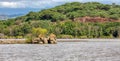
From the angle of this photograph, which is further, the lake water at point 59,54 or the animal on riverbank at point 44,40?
the animal on riverbank at point 44,40

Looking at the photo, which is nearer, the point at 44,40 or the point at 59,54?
the point at 59,54

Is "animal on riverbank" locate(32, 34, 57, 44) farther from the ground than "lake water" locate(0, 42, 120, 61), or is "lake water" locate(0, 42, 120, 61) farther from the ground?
"lake water" locate(0, 42, 120, 61)

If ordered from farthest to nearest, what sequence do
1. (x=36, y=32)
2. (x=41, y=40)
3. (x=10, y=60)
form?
(x=36, y=32), (x=41, y=40), (x=10, y=60)

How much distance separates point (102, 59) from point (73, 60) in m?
5.10

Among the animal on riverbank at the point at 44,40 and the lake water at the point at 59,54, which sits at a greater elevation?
the lake water at the point at 59,54

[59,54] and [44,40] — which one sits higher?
[59,54]

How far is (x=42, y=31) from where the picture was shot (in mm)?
168375

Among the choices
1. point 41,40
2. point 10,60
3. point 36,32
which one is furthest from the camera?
point 36,32

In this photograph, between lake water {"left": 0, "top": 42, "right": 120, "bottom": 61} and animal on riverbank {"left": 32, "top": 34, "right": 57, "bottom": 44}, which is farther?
animal on riverbank {"left": 32, "top": 34, "right": 57, "bottom": 44}

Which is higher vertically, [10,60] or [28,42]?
[10,60]

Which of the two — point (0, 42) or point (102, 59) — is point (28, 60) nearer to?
point (102, 59)

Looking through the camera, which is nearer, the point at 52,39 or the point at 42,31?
the point at 52,39

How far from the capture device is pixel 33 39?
509 ft

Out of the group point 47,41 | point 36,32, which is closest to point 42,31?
point 36,32
